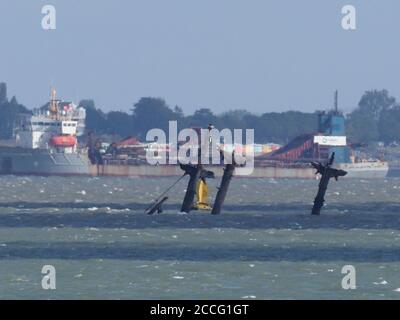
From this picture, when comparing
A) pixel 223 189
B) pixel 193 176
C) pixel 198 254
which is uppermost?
pixel 193 176

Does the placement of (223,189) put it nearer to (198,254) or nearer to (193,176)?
(193,176)

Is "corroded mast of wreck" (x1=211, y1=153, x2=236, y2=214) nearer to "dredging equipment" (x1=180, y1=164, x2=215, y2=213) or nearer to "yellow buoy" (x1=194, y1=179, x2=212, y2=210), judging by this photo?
"dredging equipment" (x1=180, y1=164, x2=215, y2=213)

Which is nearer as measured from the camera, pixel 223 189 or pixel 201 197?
pixel 223 189

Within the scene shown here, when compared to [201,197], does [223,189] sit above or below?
above

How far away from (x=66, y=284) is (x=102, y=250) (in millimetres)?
12695

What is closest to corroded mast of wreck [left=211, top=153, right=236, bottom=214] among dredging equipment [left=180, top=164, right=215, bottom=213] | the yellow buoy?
dredging equipment [left=180, top=164, right=215, bottom=213]

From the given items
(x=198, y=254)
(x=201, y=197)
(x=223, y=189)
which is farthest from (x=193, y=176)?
(x=198, y=254)

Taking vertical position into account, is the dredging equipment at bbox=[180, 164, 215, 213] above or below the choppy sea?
above

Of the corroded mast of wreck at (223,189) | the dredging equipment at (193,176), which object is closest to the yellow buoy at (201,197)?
the dredging equipment at (193,176)
